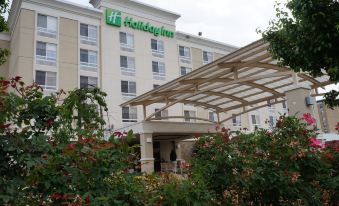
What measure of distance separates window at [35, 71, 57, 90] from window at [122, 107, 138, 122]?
640 centimetres

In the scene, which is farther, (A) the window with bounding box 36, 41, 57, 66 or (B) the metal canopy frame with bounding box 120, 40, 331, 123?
(A) the window with bounding box 36, 41, 57, 66

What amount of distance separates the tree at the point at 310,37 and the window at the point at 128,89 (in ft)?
74.2

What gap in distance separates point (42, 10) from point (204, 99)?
16041mm

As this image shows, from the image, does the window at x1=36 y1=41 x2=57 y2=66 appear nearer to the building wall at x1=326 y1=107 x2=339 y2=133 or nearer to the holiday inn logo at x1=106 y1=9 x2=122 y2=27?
the holiday inn logo at x1=106 y1=9 x2=122 y2=27

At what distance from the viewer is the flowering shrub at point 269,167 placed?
4.86 metres

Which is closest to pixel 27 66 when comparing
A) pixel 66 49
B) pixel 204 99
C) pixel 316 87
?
pixel 66 49

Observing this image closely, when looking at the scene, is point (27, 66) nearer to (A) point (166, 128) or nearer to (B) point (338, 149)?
(A) point (166, 128)

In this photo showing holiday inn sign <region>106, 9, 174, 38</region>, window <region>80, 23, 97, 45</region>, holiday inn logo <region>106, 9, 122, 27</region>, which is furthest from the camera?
holiday inn sign <region>106, 9, 174, 38</region>

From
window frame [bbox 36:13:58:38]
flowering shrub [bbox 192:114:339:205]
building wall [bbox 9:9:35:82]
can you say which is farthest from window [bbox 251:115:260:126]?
flowering shrub [bbox 192:114:339:205]

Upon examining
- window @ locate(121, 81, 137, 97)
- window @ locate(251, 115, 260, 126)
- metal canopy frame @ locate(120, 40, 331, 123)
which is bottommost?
metal canopy frame @ locate(120, 40, 331, 123)

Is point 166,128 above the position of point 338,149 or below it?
above

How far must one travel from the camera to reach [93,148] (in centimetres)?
310

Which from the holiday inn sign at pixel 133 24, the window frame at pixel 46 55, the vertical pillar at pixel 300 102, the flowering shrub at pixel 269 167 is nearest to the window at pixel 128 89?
the holiday inn sign at pixel 133 24

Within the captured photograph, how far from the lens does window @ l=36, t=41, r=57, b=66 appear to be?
87.4ft
